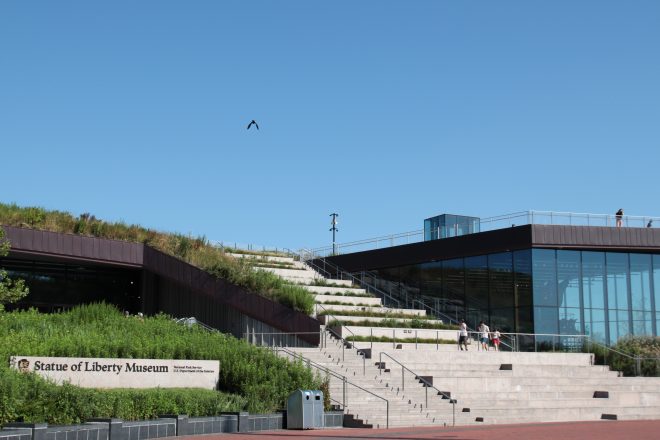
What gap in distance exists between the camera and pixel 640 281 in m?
41.4

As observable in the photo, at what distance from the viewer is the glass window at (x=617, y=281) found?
40.7 metres

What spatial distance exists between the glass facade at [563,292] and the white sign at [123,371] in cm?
1847

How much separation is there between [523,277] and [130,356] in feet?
68.3

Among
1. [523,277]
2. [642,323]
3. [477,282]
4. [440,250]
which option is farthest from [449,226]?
[642,323]

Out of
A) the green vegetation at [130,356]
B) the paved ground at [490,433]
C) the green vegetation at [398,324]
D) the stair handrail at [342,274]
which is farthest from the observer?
the stair handrail at [342,274]

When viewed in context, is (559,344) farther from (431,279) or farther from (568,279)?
(431,279)

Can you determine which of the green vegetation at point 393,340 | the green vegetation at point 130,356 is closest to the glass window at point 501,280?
the green vegetation at point 393,340

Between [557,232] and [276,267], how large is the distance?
619 inches

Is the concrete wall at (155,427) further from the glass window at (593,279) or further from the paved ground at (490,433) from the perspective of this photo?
the glass window at (593,279)

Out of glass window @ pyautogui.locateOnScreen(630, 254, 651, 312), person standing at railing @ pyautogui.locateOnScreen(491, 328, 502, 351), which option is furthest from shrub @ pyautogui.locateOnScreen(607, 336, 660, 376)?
person standing at railing @ pyautogui.locateOnScreen(491, 328, 502, 351)

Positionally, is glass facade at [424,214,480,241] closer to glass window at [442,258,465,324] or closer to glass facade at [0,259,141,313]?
glass window at [442,258,465,324]

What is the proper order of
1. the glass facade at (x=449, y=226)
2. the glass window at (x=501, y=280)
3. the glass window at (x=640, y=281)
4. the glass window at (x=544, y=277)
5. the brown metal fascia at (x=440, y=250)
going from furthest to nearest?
the glass facade at (x=449, y=226) < the glass window at (x=640, y=281) < the glass window at (x=501, y=280) < the brown metal fascia at (x=440, y=250) < the glass window at (x=544, y=277)

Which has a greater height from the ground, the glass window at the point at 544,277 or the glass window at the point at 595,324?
the glass window at the point at 544,277

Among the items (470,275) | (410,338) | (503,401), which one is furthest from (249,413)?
(470,275)
